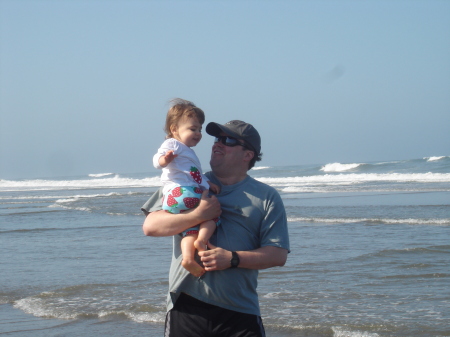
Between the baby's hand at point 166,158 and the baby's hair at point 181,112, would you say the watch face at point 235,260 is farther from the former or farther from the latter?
the baby's hair at point 181,112

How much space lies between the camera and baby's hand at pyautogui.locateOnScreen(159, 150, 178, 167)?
2.92 metres

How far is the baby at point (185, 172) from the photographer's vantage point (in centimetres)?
270

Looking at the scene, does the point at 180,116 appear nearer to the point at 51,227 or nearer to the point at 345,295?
the point at 345,295

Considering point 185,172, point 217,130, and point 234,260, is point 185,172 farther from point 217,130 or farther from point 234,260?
point 234,260

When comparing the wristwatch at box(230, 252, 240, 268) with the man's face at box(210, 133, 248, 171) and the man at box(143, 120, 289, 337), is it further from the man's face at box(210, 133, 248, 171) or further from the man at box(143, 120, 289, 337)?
the man's face at box(210, 133, 248, 171)

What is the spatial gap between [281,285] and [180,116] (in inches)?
158

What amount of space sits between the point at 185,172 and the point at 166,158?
14 cm

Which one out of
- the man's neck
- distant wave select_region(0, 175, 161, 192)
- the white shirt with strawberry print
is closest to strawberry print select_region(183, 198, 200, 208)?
the white shirt with strawberry print

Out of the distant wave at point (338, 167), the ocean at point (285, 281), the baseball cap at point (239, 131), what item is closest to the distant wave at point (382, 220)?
the ocean at point (285, 281)

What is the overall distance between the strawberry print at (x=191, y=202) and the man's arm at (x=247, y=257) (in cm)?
25

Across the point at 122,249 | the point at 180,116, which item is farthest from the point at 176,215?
the point at 122,249

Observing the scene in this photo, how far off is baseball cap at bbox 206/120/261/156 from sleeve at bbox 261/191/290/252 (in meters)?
0.34

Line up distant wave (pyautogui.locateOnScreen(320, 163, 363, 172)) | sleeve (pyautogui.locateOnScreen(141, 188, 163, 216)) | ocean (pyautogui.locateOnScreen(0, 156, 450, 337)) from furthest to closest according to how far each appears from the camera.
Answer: distant wave (pyautogui.locateOnScreen(320, 163, 363, 172)) → ocean (pyautogui.locateOnScreen(0, 156, 450, 337)) → sleeve (pyautogui.locateOnScreen(141, 188, 163, 216))

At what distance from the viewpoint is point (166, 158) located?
9.60ft
